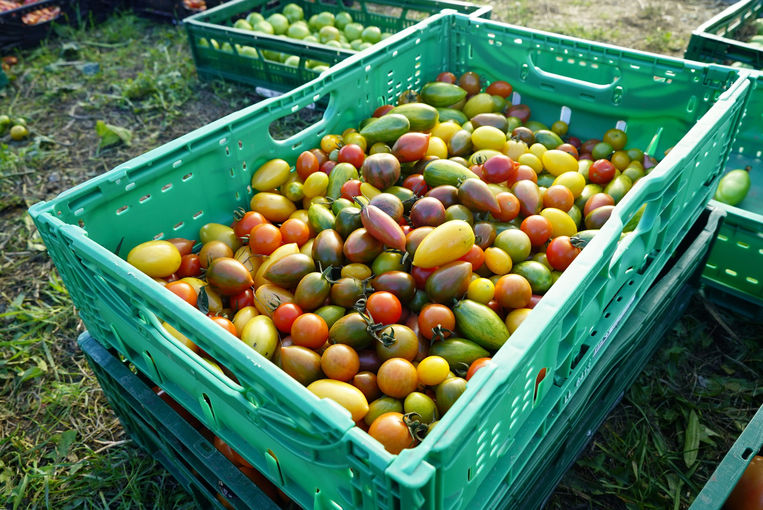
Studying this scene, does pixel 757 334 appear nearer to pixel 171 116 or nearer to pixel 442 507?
pixel 442 507

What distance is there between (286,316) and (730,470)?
1.54 metres

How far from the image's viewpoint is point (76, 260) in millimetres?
1993

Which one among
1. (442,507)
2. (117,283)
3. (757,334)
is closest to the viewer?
(442,507)

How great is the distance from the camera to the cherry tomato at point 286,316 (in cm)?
222

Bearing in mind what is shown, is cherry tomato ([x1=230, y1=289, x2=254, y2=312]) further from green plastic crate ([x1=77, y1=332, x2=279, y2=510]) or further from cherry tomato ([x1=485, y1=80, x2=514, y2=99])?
cherry tomato ([x1=485, y1=80, x2=514, y2=99])

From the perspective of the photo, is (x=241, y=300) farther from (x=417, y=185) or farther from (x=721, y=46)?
(x=721, y=46)

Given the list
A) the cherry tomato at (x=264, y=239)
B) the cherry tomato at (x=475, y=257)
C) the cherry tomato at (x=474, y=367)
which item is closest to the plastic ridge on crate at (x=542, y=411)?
the cherry tomato at (x=474, y=367)

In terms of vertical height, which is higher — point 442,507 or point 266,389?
point 266,389

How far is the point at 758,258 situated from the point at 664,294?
75 centimetres

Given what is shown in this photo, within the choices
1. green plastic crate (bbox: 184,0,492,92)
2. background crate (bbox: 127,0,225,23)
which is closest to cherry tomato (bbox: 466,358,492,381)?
green plastic crate (bbox: 184,0,492,92)

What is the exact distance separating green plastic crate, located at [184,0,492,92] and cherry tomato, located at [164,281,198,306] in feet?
9.26

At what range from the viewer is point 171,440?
221cm

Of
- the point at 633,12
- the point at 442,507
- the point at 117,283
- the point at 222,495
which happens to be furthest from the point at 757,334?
the point at 633,12

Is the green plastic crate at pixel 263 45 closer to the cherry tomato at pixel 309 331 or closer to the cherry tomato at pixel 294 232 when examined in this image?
the cherry tomato at pixel 294 232
